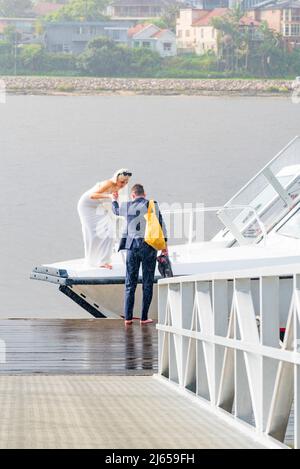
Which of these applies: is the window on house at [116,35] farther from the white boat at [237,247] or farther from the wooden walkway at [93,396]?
the wooden walkway at [93,396]

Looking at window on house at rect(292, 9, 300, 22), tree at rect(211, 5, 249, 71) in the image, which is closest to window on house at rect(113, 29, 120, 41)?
tree at rect(211, 5, 249, 71)

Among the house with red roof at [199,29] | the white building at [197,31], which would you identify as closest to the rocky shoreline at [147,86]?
the house with red roof at [199,29]

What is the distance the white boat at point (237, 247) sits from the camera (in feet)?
59.1

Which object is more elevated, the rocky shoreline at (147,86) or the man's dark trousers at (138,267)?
the man's dark trousers at (138,267)

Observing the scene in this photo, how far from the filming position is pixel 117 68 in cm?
13850

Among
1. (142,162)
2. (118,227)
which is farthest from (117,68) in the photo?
(118,227)

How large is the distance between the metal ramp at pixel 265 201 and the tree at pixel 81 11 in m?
142

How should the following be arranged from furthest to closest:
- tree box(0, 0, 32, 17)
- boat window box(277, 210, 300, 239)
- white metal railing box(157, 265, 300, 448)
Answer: tree box(0, 0, 32, 17) → boat window box(277, 210, 300, 239) → white metal railing box(157, 265, 300, 448)

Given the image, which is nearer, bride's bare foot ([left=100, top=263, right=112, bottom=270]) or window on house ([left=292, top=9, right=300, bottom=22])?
bride's bare foot ([left=100, top=263, right=112, bottom=270])

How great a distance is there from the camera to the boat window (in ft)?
61.8

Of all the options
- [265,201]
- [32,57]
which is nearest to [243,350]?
[265,201]

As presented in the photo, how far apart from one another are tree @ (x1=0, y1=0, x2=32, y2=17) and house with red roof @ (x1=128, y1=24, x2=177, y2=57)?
13.6 metres

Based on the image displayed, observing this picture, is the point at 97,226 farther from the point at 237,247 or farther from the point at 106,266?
the point at 237,247

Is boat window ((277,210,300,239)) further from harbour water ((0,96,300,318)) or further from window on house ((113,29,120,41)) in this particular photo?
window on house ((113,29,120,41))
